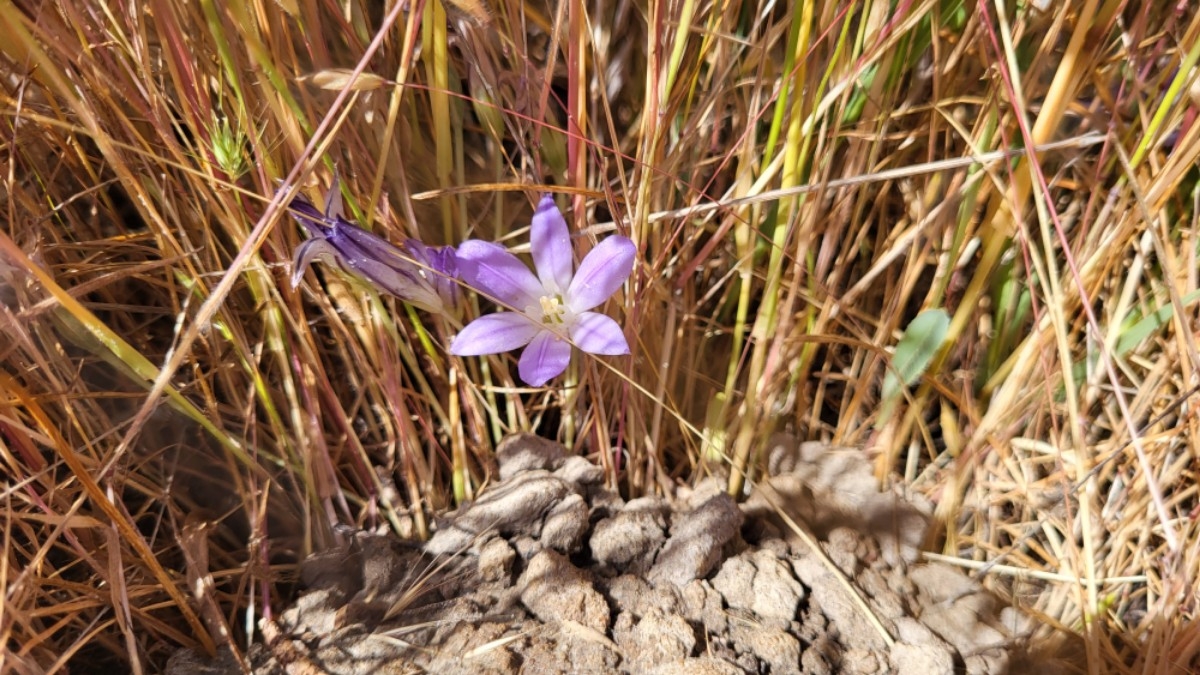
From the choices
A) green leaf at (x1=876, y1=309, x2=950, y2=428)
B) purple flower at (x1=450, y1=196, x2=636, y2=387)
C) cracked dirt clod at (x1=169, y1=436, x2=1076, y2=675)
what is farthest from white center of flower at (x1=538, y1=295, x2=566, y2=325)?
green leaf at (x1=876, y1=309, x2=950, y2=428)

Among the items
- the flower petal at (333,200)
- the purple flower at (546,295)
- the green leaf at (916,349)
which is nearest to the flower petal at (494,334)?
the purple flower at (546,295)

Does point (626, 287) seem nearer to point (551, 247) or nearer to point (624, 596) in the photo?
point (551, 247)

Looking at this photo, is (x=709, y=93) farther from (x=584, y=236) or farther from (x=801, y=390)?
(x=801, y=390)

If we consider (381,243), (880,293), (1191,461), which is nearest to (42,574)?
(381,243)

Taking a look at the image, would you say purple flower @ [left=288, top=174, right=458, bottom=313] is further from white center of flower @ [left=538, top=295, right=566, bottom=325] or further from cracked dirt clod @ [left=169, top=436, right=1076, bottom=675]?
cracked dirt clod @ [left=169, top=436, right=1076, bottom=675]

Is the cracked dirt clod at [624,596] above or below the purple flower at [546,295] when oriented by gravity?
below

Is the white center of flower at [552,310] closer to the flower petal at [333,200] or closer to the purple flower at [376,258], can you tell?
the purple flower at [376,258]
